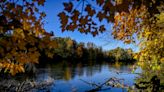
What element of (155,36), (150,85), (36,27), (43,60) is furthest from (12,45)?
(43,60)

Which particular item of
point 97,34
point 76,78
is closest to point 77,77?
point 76,78

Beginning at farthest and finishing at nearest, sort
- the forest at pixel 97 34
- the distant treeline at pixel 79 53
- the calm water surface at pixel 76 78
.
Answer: the distant treeline at pixel 79 53, the calm water surface at pixel 76 78, the forest at pixel 97 34

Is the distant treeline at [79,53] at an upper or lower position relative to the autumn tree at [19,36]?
upper

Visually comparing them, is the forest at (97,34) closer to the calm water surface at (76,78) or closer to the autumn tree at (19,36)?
the autumn tree at (19,36)

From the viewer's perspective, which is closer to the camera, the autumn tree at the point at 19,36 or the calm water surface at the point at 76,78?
the autumn tree at the point at 19,36

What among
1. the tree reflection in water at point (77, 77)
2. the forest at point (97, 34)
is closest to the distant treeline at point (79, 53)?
the tree reflection in water at point (77, 77)

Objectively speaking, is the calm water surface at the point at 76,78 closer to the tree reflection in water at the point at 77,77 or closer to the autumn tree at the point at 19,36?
the tree reflection in water at the point at 77,77

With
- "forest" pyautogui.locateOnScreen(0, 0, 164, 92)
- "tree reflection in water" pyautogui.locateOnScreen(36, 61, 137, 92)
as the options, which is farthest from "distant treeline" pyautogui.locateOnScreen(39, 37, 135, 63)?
"forest" pyautogui.locateOnScreen(0, 0, 164, 92)

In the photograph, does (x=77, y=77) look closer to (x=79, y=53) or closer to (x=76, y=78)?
(x=76, y=78)

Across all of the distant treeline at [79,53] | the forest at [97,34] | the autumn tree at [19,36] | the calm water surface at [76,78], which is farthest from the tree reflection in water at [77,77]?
the distant treeline at [79,53]

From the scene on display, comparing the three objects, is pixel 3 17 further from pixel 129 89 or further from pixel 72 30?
pixel 129 89

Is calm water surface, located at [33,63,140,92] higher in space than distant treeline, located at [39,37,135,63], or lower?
lower

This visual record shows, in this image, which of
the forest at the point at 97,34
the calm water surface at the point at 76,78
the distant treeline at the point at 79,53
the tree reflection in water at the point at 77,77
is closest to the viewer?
the forest at the point at 97,34

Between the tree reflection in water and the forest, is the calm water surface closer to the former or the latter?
the tree reflection in water
